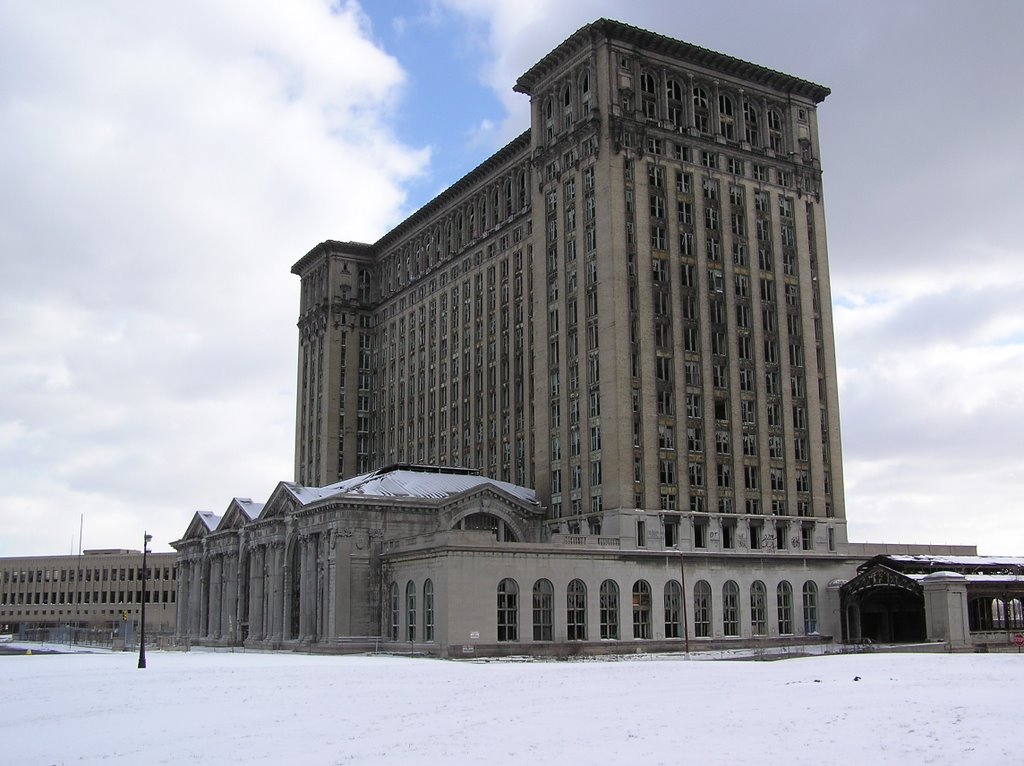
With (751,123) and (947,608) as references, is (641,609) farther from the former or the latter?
(751,123)

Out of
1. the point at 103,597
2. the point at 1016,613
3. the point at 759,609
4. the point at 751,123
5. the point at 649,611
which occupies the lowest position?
the point at 1016,613

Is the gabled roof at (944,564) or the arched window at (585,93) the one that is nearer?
the gabled roof at (944,564)

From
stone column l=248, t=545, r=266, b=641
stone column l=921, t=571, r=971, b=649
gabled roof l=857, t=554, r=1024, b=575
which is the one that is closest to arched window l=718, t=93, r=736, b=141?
gabled roof l=857, t=554, r=1024, b=575

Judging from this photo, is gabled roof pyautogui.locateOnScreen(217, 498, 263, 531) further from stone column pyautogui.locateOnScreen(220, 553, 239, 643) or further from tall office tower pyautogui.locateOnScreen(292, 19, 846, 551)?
tall office tower pyautogui.locateOnScreen(292, 19, 846, 551)

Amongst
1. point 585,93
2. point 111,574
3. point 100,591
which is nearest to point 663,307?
point 585,93

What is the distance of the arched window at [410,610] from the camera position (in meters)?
83.4

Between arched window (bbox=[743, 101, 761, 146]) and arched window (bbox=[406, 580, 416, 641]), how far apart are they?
53.7 m

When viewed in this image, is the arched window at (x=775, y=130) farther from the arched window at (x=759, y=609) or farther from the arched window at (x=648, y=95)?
the arched window at (x=759, y=609)

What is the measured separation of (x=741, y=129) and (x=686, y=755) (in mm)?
88970

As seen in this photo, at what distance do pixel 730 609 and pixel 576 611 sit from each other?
1538 cm

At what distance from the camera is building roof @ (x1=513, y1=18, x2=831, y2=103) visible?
330ft

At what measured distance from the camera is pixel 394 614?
86875mm

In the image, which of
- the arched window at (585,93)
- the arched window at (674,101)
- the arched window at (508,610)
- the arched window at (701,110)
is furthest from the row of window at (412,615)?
the arched window at (701,110)

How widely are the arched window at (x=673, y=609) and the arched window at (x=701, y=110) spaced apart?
140 feet
